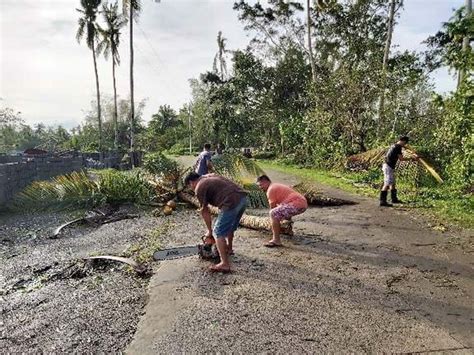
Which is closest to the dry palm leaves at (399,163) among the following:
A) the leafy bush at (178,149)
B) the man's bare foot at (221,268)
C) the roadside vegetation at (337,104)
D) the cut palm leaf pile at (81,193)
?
the roadside vegetation at (337,104)

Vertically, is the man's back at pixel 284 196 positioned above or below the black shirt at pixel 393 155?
below

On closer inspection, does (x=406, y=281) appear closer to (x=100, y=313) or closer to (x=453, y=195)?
(x=100, y=313)

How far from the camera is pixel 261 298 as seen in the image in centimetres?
510

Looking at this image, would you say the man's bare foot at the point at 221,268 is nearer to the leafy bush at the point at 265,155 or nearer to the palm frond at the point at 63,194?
the palm frond at the point at 63,194

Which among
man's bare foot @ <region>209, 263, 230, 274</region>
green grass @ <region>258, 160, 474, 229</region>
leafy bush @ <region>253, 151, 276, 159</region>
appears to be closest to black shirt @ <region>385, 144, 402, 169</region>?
green grass @ <region>258, 160, 474, 229</region>

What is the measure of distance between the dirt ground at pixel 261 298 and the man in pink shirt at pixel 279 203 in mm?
371

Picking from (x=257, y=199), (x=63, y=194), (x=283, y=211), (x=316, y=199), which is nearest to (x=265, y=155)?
(x=316, y=199)

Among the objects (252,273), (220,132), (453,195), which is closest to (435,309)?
(252,273)

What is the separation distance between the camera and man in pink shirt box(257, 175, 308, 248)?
22.9 ft

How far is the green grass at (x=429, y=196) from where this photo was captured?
9432 mm

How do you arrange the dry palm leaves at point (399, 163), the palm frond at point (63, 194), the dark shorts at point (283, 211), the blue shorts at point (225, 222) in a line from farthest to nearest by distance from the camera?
the dry palm leaves at point (399, 163)
the palm frond at point (63, 194)
the dark shorts at point (283, 211)
the blue shorts at point (225, 222)

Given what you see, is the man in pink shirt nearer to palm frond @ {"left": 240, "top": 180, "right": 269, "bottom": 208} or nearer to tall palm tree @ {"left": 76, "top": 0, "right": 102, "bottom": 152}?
palm frond @ {"left": 240, "top": 180, "right": 269, "bottom": 208}

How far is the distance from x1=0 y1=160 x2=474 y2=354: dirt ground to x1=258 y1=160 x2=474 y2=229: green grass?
135cm

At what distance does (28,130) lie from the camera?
6762 cm
